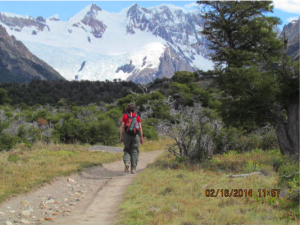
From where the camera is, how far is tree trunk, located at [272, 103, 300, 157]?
827cm

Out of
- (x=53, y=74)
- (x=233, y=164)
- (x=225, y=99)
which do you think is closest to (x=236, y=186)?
(x=233, y=164)

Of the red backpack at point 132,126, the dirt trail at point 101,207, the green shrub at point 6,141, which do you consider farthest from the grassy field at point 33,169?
the green shrub at point 6,141

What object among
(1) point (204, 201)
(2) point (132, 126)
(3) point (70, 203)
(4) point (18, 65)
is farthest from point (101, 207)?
(4) point (18, 65)

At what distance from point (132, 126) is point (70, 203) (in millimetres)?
3205

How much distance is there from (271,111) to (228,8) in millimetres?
3863

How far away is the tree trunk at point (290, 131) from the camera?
27.1 feet

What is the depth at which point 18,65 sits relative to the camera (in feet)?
577

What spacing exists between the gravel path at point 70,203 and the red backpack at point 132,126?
129 centimetres

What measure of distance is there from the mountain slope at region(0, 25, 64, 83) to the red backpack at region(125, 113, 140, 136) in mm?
171534

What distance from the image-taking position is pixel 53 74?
629ft

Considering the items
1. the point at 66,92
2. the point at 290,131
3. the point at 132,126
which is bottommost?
the point at 290,131

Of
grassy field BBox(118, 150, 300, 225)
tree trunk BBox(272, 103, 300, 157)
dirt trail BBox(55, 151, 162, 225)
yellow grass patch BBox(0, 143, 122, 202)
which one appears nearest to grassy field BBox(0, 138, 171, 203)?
yellow grass patch BBox(0, 143, 122, 202)

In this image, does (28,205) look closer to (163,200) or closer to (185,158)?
(163,200)

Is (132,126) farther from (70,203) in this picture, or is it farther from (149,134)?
(149,134)
